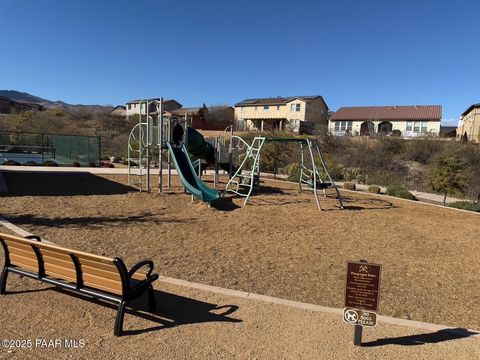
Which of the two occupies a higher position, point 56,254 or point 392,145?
point 392,145

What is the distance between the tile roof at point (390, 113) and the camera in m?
46.2

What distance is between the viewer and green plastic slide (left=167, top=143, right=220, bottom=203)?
29.6ft

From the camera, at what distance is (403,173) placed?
89.9ft

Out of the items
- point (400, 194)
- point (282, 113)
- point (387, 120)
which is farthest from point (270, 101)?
point (400, 194)

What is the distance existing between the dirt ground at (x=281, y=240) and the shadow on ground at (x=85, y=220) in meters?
0.02

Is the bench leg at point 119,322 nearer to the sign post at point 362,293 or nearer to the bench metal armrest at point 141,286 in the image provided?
the bench metal armrest at point 141,286

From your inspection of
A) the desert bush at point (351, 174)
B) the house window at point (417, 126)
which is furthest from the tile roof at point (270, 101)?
the desert bush at point (351, 174)

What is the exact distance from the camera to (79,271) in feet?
10.9

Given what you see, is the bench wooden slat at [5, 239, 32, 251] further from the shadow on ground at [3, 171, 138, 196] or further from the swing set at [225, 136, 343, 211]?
the shadow on ground at [3, 171, 138, 196]

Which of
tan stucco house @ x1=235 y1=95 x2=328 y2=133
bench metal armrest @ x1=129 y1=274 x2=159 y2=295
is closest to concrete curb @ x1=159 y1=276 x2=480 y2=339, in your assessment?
bench metal armrest @ x1=129 y1=274 x2=159 y2=295

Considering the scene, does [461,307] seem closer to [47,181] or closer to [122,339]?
[122,339]

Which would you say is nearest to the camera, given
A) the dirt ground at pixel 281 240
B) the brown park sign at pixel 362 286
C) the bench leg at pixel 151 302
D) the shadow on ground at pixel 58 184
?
the brown park sign at pixel 362 286

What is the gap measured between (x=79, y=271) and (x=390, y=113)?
52134 millimetres

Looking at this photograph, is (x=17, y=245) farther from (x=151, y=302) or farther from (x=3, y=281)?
Answer: (x=151, y=302)
